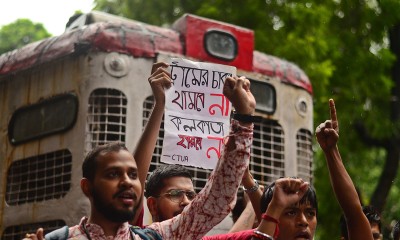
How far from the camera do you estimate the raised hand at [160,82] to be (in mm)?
3205

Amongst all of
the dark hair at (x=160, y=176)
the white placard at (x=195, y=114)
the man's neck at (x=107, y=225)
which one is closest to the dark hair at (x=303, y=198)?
the white placard at (x=195, y=114)

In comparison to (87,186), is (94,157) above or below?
above

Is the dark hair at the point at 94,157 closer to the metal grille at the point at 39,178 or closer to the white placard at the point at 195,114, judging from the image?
the white placard at the point at 195,114

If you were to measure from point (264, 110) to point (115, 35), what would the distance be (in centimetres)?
149

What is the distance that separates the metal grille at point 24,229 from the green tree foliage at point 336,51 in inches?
209

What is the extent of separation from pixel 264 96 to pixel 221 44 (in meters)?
0.60

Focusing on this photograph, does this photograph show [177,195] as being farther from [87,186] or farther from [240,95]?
[240,95]

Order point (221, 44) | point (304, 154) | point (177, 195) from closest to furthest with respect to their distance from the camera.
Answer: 1. point (177, 195)
2. point (221, 44)
3. point (304, 154)

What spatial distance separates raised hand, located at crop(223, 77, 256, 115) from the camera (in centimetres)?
244

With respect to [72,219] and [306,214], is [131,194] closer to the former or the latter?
[306,214]

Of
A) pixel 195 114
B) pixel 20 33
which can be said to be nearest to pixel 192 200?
pixel 195 114

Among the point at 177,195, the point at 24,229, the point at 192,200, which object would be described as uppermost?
the point at 24,229

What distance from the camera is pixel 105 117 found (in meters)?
5.31

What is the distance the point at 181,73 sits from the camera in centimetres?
359
